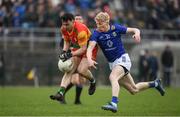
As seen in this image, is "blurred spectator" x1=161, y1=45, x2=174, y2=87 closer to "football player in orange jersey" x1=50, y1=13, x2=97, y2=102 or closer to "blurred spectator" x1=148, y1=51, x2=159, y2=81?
"blurred spectator" x1=148, y1=51, x2=159, y2=81

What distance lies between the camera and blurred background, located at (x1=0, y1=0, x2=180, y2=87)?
120 ft

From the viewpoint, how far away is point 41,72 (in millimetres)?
38719

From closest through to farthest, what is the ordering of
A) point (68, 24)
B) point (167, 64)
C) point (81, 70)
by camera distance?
point (68, 24), point (81, 70), point (167, 64)

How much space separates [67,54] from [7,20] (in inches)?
689

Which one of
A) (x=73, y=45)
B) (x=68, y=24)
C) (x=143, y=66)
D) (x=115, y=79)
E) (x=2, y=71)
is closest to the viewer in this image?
(x=115, y=79)

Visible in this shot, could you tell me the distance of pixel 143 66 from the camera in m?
38.1

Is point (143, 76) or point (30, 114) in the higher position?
Result: point (30, 114)

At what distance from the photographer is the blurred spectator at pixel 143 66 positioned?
124ft

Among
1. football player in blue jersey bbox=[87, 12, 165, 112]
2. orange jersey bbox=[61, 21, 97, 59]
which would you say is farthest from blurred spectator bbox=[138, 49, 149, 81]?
football player in blue jersey bbox=[87, 12, 165, 112]

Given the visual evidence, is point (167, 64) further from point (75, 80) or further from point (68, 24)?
point (68, 24)

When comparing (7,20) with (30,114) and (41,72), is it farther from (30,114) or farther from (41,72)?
(30,114)

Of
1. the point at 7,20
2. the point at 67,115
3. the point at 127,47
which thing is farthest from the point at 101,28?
the point at 127,47

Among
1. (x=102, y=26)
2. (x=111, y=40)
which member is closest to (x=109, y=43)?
(x=111, y=40)

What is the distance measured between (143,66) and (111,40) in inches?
822
